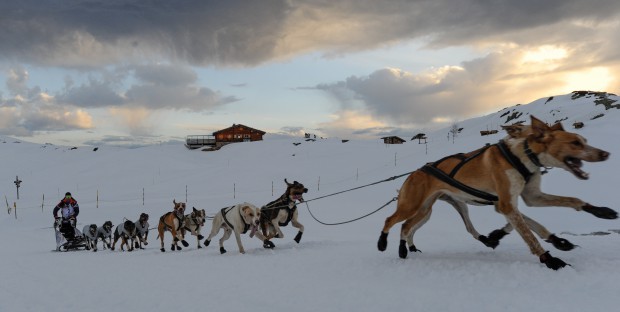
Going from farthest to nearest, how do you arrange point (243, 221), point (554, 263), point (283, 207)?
point (283, 207)
point (243, 221)
point (554, 263)

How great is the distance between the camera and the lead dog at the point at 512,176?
14.1 ft

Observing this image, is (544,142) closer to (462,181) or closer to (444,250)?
(462,181)

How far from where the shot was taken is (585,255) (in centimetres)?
472

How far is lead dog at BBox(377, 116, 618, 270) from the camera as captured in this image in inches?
170

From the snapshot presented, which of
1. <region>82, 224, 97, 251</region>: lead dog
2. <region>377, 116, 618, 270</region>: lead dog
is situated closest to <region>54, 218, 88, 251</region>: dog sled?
<region>82, 224, 97, 251</region>: lead dog

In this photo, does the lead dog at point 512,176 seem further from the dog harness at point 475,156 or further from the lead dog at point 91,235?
the lead dog at point 91,235

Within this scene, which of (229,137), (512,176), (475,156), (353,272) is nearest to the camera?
(512,176)

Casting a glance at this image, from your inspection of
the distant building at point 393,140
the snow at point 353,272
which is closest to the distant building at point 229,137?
the distant building at point 393,140

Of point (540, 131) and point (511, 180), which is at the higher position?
point (540, 131)

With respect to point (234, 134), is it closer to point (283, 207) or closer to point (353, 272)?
point (283, 207)

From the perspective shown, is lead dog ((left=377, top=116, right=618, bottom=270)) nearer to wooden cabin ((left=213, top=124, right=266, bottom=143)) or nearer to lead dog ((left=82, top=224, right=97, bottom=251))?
lead dog ((left=82, top=224, right=97, bottom=251))

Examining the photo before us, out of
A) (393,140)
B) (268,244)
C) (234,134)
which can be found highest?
(234,134)

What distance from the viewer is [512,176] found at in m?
4.58

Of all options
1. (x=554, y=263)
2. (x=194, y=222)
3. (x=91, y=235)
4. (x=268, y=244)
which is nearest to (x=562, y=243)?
(x=554, y=263)
